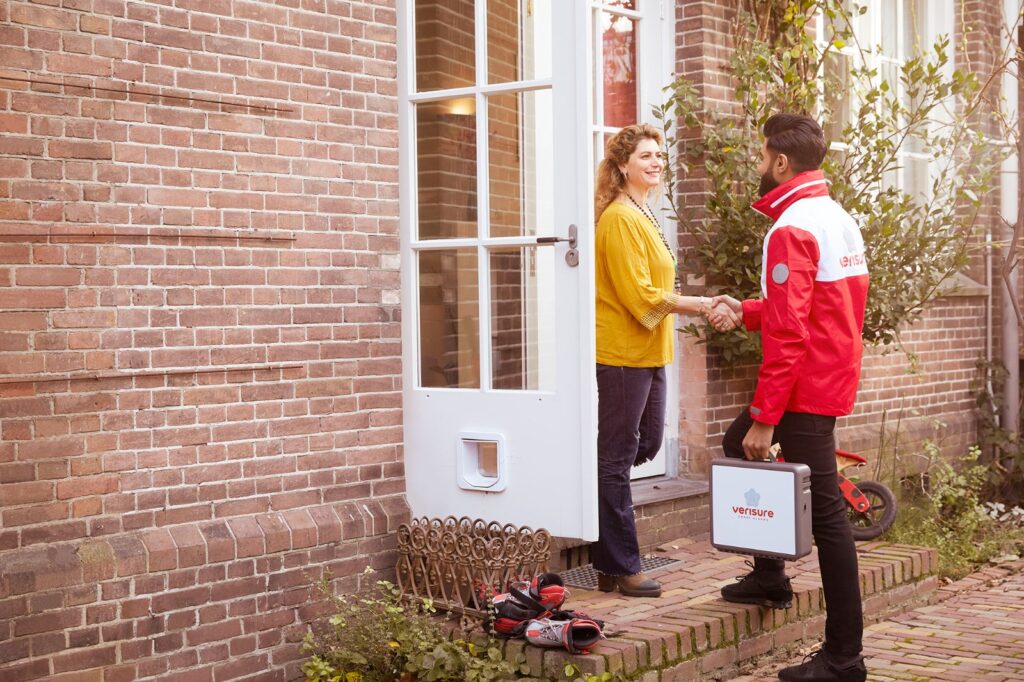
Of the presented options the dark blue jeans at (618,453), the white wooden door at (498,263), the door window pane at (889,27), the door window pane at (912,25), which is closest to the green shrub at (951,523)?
the dark blue jeans at (618,453)

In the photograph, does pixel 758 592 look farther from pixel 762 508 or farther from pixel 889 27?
pixel 889 27

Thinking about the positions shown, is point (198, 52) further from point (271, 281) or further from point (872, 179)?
point (872, 179)

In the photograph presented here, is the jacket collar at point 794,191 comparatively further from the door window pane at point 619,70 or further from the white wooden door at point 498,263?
the door window pane at point 619,70

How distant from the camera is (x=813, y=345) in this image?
491 cm

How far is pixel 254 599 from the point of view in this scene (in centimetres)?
516

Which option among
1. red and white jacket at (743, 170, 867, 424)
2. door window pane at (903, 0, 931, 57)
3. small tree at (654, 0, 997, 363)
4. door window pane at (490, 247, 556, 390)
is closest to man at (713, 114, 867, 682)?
red and white jacket at (743, 170, 867, 424)

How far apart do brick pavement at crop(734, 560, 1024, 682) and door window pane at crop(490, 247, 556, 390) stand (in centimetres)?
156

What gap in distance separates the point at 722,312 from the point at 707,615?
1296 millimetres

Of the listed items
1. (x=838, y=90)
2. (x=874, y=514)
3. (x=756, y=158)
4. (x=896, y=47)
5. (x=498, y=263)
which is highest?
(x=896, y=47)

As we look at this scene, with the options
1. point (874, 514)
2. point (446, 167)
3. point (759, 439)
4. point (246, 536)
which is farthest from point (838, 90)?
point (246, 536)

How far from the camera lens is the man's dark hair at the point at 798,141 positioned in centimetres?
508

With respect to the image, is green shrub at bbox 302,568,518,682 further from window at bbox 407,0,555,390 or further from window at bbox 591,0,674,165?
window at bbox 591,0,674,165

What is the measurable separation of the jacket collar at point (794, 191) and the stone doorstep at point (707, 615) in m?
1.72

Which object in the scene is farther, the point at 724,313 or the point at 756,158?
the point at 756,158
